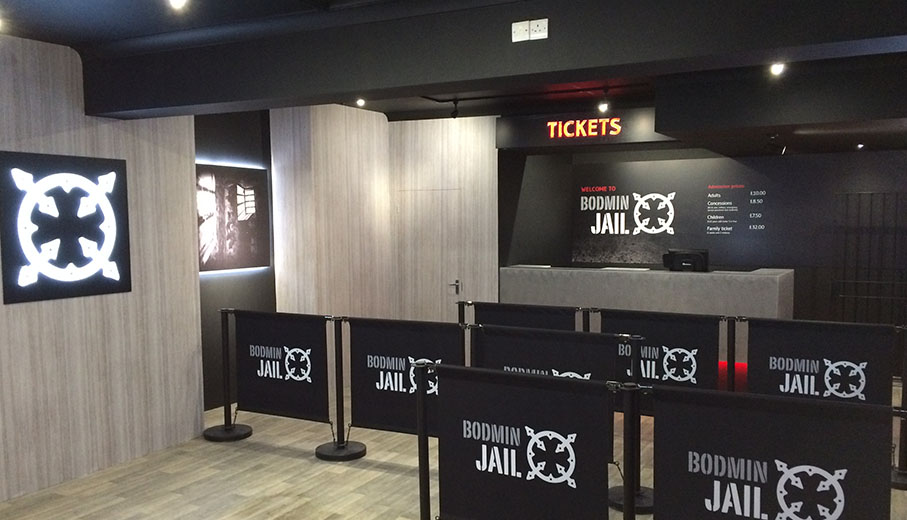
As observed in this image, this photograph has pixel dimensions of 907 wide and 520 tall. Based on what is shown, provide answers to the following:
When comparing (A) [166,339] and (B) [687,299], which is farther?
(B) [687,299]

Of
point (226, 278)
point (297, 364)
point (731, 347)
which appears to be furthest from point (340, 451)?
point (731, 347)

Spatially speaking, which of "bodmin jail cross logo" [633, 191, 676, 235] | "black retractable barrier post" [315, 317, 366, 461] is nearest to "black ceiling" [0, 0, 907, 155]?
"black retractable barrier post" [315, 317, 366, 461]

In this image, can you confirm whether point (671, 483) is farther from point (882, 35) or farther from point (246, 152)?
point (246, 152)

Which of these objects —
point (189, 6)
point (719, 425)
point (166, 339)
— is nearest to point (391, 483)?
point (166, 339)

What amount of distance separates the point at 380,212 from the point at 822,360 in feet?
16.8

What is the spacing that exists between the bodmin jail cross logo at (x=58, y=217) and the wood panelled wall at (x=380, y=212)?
7.21 feet

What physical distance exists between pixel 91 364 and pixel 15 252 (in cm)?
97

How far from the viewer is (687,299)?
7.20 m

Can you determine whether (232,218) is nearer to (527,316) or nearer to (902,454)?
(527,316)

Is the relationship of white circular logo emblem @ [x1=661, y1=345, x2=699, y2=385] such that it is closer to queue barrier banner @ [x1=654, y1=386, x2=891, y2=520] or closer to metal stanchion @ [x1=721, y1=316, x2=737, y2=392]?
metal stanchion @ [x1=721, y1=316, x2=737, y2=392]

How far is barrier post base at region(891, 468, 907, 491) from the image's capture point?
4.63 m

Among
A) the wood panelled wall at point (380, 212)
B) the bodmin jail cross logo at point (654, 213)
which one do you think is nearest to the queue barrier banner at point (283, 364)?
the wood panelled wall at point (380, 212)

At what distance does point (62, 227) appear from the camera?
Answer: 4.91 meters

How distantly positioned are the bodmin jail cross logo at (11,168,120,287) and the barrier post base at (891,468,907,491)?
5.52m
